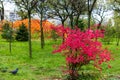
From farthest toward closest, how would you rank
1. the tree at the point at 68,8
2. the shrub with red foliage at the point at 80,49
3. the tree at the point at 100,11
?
the tree at the point at 100,11 < the tree at the point at 68,8 < the shrub with red foliage at the point at 80,49

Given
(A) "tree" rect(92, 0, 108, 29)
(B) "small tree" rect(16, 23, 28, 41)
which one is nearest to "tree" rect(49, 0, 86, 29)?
(B) "small tree" rect(16, 23, 28, 41)

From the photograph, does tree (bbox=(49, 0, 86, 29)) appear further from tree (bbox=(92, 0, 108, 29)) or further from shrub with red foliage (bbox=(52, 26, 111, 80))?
tree (bbox=(92, 0, 108, 29))

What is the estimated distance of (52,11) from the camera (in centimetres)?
2786

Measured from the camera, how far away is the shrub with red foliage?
36.1 feet

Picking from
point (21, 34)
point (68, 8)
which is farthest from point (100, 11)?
point (68, 8)

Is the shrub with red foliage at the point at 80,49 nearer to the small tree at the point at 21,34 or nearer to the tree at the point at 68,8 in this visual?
the tree at the point at 68,8

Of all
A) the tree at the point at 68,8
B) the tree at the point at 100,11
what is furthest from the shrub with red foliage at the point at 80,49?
the tree at the point at 100,11

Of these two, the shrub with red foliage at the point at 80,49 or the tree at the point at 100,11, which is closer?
the shrub with red foliage at the point at 80,49

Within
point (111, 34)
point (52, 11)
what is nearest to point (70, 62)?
point (52, 11)

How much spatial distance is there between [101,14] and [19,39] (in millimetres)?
16446

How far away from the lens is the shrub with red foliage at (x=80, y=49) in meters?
11.0

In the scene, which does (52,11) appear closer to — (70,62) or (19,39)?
(19,39)

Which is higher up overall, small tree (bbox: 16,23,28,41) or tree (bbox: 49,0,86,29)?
tree (bbox: 49,0,86,29)

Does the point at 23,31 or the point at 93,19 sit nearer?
the point at 23,31
